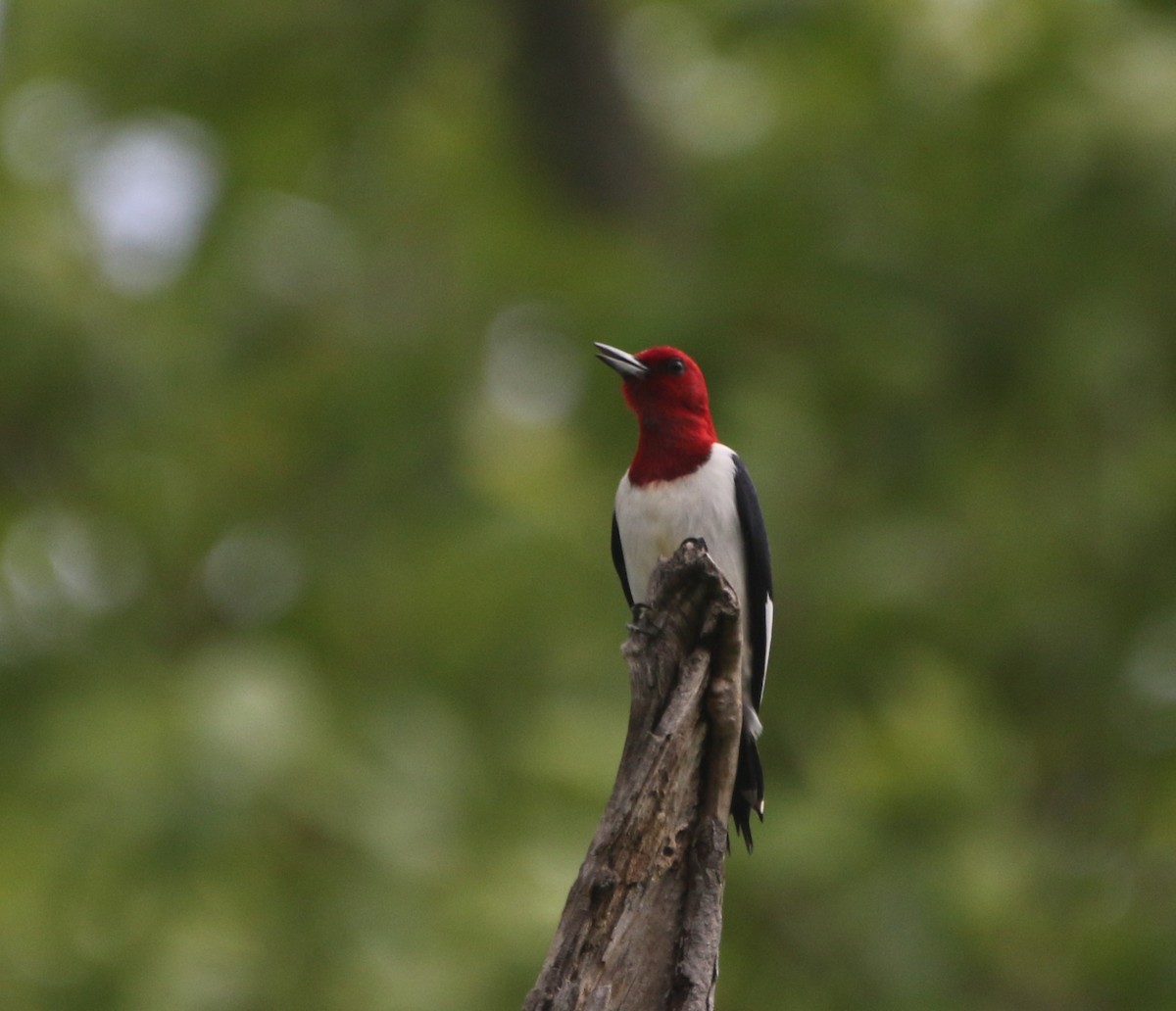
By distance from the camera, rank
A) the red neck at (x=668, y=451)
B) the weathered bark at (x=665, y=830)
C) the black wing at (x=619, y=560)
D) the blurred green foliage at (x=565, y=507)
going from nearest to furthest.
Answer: the weathered bark at (x=665, y=830) → the red neck at (x=668, y=451) → the black wing at (x=619, y=560) → the blurred green foliage at (x=565, y=507)

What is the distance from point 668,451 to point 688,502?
0.21 meters

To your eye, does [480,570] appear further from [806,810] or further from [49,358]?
[49,358]

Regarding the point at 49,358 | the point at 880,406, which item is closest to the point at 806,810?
the point at 880,406

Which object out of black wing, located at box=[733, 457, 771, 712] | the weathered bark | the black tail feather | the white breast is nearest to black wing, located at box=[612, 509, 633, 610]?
the white breast

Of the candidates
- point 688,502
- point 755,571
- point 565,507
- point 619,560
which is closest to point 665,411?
point 688,502

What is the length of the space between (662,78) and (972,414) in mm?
3957

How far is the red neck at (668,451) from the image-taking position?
4.64 m

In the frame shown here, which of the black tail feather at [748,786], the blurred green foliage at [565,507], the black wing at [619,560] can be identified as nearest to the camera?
the black tail feather at [748,786]

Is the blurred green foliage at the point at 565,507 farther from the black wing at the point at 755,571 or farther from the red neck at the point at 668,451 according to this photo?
the red neck at the point at 668,451

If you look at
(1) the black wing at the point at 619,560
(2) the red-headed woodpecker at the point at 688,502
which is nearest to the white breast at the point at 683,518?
(2) the red-headed woodpecker at the point at 688,502

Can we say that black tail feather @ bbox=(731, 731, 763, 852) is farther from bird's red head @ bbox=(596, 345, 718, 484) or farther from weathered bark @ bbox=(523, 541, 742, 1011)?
weathered bark @ bbox=(523, 541, 742, 1011)

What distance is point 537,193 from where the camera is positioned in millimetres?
10289

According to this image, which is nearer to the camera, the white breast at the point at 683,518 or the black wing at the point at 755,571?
the white breast at the point at 683,518

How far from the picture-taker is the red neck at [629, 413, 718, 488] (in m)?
4.64
